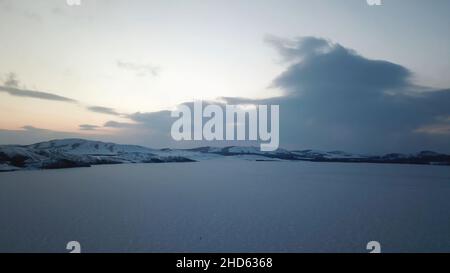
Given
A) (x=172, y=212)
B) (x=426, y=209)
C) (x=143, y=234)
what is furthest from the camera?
(x=426, y=209)

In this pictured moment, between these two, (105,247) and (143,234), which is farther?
(143,234)

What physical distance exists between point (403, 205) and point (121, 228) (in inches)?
618

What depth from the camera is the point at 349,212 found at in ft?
54.1

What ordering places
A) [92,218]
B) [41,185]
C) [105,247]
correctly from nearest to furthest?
[105,247] < [92,218] < [41,185]
